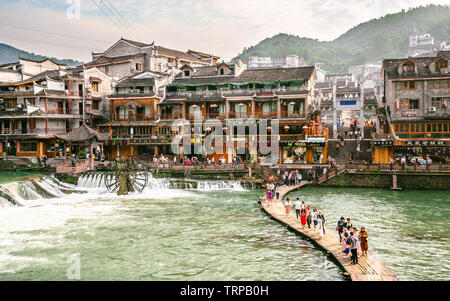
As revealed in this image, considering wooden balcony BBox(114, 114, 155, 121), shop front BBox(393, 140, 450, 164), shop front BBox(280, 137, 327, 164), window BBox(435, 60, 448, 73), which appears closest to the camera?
shop front BBox(393, 140, 450, 164)

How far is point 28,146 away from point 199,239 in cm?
4493

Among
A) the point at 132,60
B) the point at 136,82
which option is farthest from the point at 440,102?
the point at 132,60

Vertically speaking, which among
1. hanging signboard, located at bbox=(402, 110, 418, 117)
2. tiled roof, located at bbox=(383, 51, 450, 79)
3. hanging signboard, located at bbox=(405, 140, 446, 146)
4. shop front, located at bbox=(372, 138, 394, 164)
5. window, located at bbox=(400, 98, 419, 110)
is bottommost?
shop front, located at bbox=(372, 138, 394, 164)

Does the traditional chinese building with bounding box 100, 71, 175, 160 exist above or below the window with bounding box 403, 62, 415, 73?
below

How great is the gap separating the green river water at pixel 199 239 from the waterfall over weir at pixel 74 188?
1.25m

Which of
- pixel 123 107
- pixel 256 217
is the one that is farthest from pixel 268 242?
pixel 123 107

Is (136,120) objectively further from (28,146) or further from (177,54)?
(177,54)

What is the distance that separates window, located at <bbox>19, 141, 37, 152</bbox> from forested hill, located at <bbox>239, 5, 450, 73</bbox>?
2730 inches

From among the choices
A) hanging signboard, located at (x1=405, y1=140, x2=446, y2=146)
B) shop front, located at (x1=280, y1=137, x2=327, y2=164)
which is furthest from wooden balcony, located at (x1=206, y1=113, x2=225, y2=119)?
hanging signboard, located at (x1=405, y1=140, x2=446, y2=146)

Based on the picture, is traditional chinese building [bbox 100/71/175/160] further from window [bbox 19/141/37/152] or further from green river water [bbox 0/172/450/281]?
green river water [bbox 0/172/450/281]

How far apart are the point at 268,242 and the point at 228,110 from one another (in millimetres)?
34728

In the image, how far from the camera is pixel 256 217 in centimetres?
2698

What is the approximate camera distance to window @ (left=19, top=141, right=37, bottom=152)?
5559 centimetres

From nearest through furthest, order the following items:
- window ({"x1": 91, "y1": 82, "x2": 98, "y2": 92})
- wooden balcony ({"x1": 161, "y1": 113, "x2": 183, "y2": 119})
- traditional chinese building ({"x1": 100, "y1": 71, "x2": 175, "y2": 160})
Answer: traditional chinese building ({"x1": 100, "y1": 71, "x2": 175, "y2": 160}) < wooden balcony ({"x1": 161, "y1": 113, "x2": 183, "y2": 119}) < window ({"x1": 91, "y1": 82, "x2": 98, "y2": 92})
